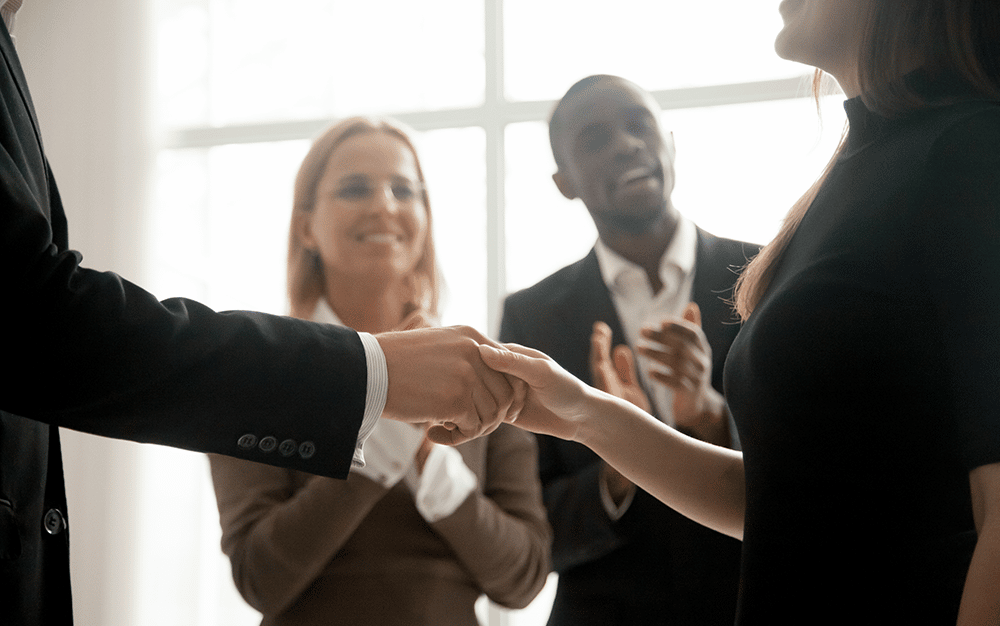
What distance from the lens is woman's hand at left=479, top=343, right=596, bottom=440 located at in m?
1.25

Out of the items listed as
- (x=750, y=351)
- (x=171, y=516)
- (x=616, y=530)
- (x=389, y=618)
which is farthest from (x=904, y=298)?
(x=171, y=516)

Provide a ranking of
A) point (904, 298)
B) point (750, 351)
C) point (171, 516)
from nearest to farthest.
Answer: point (904, 298), point (750, 351), point (171, 516)

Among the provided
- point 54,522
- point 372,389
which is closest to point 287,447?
point 372,389

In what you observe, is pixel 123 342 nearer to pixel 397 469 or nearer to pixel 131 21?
pixel 397 469

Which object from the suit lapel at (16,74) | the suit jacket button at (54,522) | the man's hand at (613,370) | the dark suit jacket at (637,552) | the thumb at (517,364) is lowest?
the dark suit jacket at (637,552)

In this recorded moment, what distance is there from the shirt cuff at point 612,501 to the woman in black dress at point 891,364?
0.81 m

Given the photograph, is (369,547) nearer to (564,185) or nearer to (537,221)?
(564,185)

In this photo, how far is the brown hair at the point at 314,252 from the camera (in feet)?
6.17

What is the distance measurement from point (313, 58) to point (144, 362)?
2.61 m

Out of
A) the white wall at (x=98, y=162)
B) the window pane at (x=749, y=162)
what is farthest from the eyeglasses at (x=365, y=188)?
the white wall at (x=98, y=162)

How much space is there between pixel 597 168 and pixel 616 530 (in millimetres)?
788

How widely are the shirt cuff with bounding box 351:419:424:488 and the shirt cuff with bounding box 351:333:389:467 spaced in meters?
0.59

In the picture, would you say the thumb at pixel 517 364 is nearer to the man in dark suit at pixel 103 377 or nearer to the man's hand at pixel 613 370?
the man in dark suit at pixel 103 377

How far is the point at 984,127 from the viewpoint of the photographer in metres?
0.78
